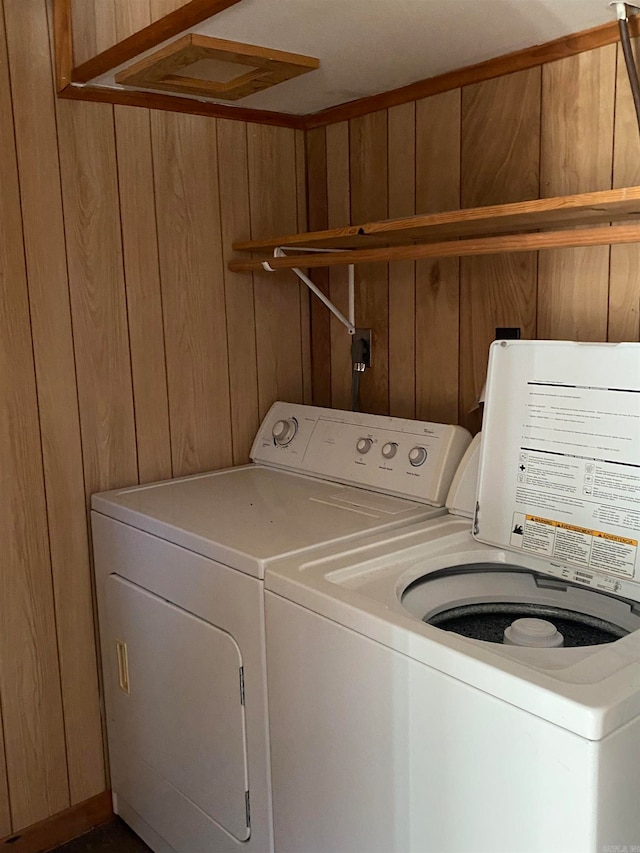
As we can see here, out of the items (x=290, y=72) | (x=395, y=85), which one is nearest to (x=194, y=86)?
(x=290, y=72)

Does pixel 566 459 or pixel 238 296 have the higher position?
pixel 238 296

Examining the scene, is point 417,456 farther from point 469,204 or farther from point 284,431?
point 469,204

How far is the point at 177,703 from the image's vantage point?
1.79 meters

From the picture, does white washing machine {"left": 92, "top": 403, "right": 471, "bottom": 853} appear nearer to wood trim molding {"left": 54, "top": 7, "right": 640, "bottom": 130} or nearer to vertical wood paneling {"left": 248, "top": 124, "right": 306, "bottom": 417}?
vertical wood paneling {"left": 248, "top": 124, "right": 306, "bottom": 417}

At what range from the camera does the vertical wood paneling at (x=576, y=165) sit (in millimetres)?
1668

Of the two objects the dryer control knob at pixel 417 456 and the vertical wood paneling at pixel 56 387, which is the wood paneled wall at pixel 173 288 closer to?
the vertical wood paneling at pixel 56 387

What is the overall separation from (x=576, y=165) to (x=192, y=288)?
3.45ft

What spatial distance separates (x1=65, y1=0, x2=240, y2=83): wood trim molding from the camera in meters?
1.45

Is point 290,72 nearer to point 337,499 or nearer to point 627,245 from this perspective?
point 627,245

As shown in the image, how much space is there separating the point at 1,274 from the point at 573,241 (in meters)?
1.29

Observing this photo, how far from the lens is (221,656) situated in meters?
1.61

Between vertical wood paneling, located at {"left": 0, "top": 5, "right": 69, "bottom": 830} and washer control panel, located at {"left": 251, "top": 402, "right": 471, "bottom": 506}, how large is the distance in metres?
→ 0.68

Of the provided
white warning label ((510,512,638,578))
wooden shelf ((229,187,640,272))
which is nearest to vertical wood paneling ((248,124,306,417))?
wooden shelf ((229,187,640,272))

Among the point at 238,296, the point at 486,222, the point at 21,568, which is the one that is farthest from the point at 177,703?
the point at 486,222
